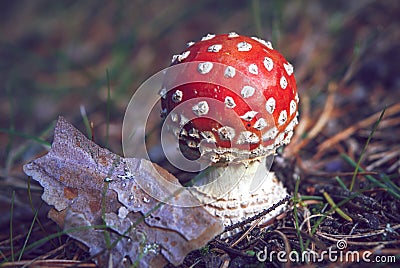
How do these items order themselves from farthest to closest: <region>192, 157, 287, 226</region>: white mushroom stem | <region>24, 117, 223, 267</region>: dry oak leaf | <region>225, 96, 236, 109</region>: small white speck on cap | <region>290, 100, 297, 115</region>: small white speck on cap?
<region>192, 157, 287, 226</region>: white mushroom stem → <region>290, 100, 297, 115</region>: small white speck on cap → <region>225, 96, 236, 109</region>: small white speck on cap → <region>24, 117, 223, 267</region>: dry oak leaf

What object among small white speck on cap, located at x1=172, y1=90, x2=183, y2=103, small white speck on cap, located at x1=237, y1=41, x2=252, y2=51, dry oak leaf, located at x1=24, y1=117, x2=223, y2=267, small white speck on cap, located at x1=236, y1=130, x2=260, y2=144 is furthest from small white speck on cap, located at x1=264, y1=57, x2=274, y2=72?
dry oak leaf, located at x1=24, y1=117, x2=223, y2=267

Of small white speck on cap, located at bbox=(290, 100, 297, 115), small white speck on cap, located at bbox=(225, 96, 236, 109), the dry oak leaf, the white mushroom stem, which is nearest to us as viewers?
the dry oak leaf

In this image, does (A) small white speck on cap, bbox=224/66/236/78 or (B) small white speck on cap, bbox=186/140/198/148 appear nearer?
(A) small white speck on cap, bbox=224/66/236/78

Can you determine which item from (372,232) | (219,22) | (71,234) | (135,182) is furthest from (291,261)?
(219,22)

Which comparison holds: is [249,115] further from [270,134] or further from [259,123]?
[270,134]

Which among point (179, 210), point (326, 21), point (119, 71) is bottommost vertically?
point (179, 210)

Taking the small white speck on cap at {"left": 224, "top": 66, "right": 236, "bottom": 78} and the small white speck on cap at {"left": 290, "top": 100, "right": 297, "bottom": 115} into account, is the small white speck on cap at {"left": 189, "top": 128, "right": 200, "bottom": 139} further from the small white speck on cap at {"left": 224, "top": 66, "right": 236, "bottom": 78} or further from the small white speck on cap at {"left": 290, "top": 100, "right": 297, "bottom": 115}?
the small white speck on cap at {"left": 290, "top": 100, "right": 297, "bottom": 115}

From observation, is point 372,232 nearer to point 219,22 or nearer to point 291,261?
point 291,261
